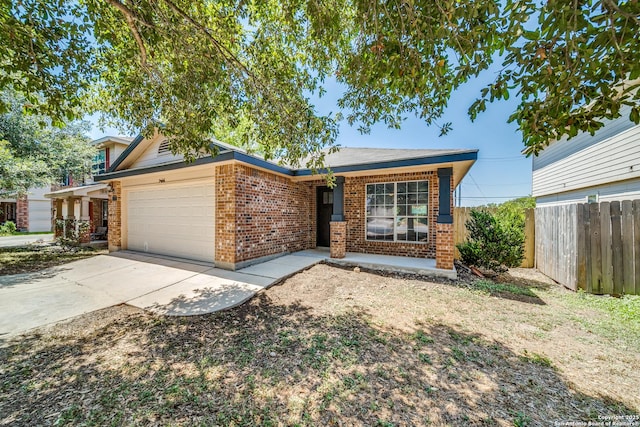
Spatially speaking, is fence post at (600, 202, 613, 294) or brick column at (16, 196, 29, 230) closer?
fence post at (600, 202, 613, 294)

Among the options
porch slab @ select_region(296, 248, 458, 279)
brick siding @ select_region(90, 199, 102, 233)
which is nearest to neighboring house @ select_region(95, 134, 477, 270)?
porch slab @ select_region(296, 248, 458, 279)

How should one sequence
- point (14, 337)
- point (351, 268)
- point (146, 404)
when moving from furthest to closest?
1. point (351, 268)
2. point (14, 337)
3. point (146, 404)

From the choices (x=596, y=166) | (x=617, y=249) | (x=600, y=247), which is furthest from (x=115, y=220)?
(x=596, y=166)

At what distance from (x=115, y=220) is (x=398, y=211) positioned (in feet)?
34.2

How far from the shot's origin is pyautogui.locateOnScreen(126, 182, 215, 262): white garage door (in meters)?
7.12

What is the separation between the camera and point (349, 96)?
4.75 m

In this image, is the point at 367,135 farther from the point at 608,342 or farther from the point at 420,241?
the point at 608,342

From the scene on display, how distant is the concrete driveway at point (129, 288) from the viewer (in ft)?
13.2

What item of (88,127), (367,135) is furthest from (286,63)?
(88,127)

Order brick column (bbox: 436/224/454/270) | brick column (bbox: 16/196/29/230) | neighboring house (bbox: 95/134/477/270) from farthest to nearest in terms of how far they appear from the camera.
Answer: brick column (bbox: 16/196/29/230)
neighboring house (bbox: 95/134/477/270)
brick column (bbox: 436/224/454/270)

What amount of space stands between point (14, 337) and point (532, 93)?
701cm

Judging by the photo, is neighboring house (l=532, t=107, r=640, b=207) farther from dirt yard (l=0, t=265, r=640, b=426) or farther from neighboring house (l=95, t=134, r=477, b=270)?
dirt yard (l=0, t=265, r=640, b=426)

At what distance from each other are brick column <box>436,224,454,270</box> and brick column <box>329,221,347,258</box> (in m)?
2.74

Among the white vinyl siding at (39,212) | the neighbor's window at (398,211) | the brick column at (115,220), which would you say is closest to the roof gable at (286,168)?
the brick column at (115,220)
